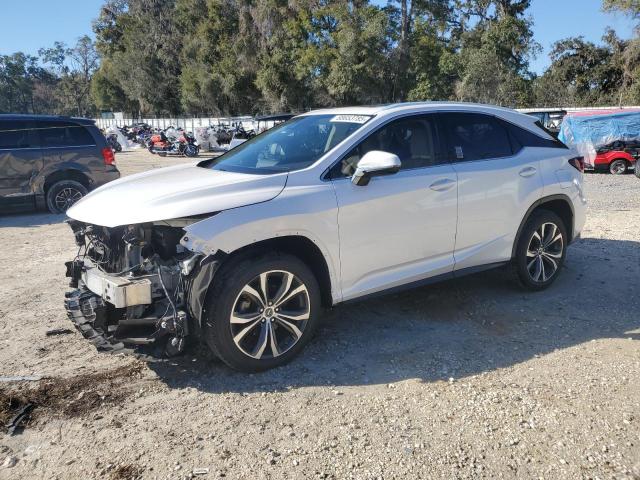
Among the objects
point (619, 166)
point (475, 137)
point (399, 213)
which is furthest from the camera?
point (619, 166)

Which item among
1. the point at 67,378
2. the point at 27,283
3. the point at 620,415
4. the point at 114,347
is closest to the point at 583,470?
the point at 620,415

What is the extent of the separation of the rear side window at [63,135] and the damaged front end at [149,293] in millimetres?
7082

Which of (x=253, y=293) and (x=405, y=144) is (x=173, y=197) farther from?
(x=405, y=144)

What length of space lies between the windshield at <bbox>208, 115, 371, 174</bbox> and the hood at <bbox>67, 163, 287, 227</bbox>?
29 centimetres

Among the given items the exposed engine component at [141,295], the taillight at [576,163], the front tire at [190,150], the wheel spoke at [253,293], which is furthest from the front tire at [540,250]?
the front tire at [190,150]

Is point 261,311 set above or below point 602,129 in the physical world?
below

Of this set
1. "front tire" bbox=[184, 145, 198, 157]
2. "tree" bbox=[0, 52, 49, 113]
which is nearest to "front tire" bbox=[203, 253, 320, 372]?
"front tire" bbox=[184, 145, 198, 157]

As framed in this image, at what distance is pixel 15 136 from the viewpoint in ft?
31.1

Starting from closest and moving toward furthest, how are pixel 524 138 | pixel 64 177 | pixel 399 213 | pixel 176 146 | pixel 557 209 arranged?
pixel 399 213 < pixel 524 138 < pixel 557 209 < pixel 64 177 < pixel 176 146

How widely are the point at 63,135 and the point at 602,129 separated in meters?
16.7

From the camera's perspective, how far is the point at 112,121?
7275 centimetres

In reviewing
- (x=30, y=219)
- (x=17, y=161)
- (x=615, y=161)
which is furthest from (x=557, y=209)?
(x=615, y=161)

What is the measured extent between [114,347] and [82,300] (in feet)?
1.70

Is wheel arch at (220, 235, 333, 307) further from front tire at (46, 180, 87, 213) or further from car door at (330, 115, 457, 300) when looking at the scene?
front tire at (46, 180, 87, 213)
